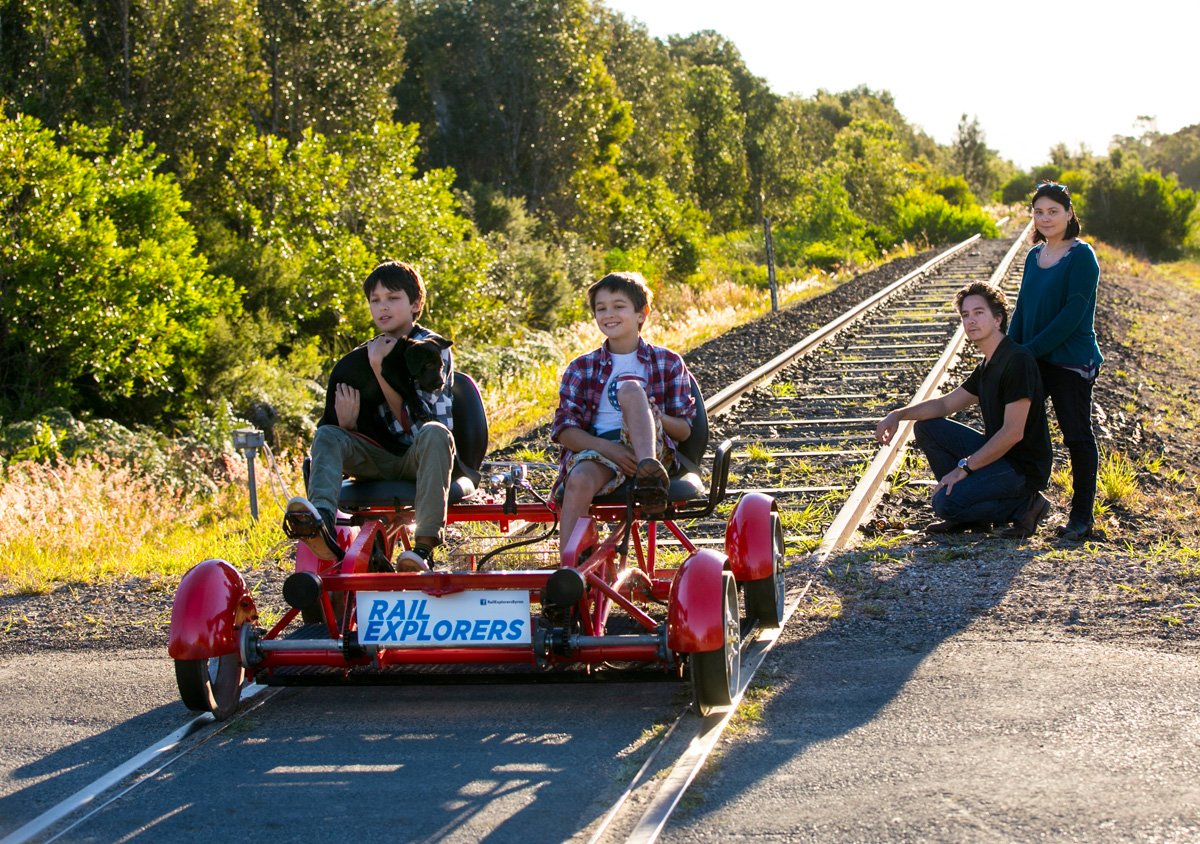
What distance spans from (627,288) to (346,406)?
133 centimetres

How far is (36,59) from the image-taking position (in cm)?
2078

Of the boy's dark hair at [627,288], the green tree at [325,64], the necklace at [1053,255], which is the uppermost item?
the green tree at [325,64]

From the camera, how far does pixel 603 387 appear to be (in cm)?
616

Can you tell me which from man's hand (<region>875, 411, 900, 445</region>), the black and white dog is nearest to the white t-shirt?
the black and white dog

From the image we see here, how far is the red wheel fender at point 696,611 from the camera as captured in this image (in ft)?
15.7

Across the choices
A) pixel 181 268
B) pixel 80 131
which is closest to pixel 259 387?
pixel 181 268

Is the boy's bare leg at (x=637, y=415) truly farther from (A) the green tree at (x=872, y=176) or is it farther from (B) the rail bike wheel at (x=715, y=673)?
(A) the green tree at (x=872, y=176)

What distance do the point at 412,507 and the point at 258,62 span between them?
2170 cm

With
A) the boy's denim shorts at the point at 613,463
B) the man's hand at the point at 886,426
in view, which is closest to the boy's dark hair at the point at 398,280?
the boy's denim shorts at the point at 613,463

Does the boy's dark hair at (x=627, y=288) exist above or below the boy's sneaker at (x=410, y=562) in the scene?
above

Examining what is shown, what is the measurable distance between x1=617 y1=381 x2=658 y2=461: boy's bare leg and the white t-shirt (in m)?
0.38

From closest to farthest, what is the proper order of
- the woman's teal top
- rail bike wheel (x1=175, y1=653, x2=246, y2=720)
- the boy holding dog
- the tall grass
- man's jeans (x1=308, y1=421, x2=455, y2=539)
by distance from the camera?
rail bike wheel (x1=175, y1=653, x2=246, y2=720), man's jeans (x1=308, y1=421, x2=455, y2=539), the boy holding dog, the woman's teal top, the tall grass

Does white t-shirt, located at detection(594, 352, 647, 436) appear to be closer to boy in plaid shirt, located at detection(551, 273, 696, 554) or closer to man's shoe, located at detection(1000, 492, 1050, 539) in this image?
boy in plaid shirt, located at detection(551, 273, 696, 554)

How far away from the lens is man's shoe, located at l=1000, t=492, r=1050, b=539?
24.8 feet
